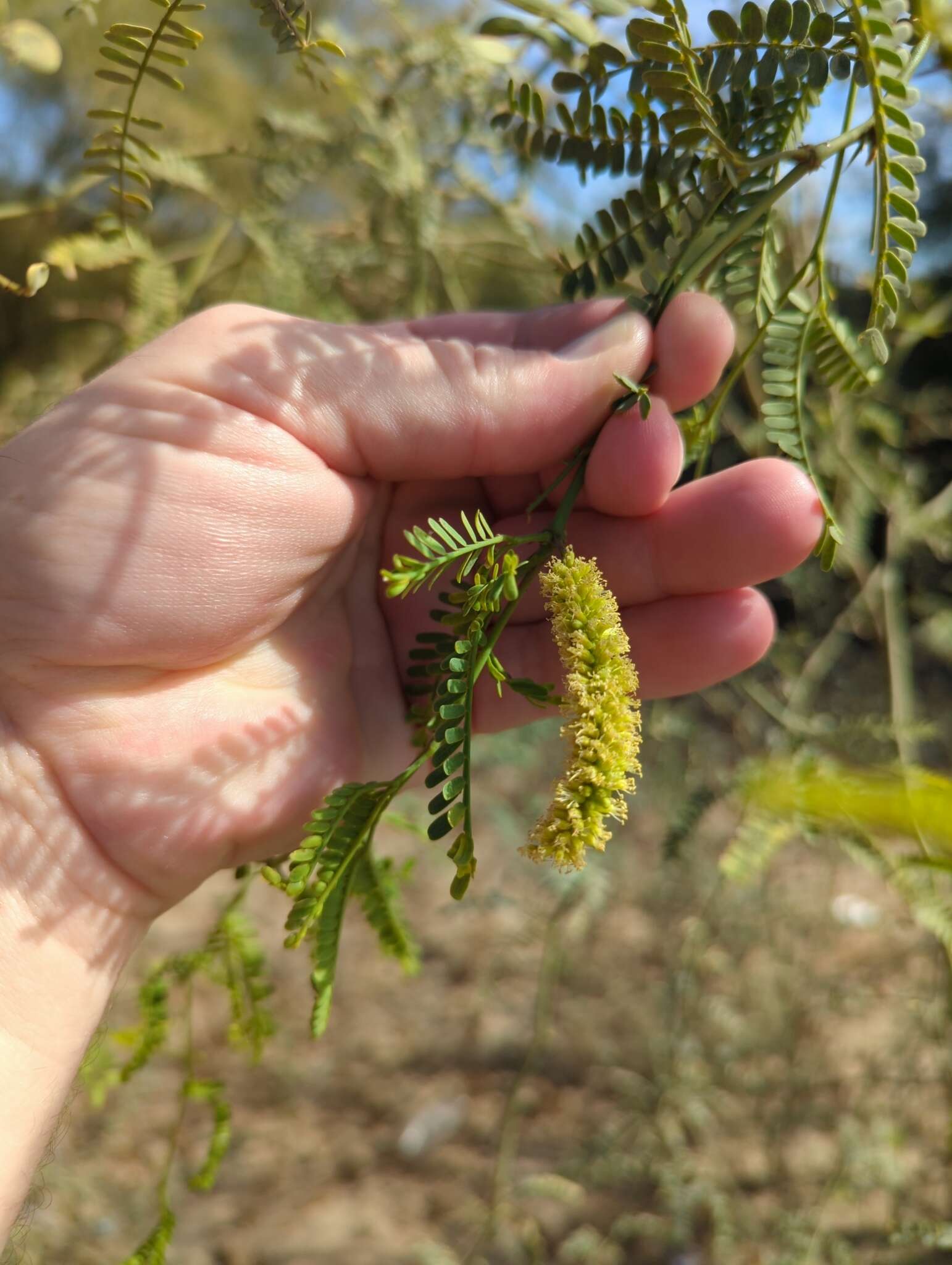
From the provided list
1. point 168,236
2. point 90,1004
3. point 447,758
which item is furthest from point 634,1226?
point 168,236

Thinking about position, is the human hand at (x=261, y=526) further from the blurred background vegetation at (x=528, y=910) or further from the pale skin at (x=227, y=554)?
the blurred background vegetation at (x=528, y=910)

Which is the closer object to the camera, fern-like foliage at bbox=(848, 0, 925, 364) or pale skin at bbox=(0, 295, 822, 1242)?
fern-like foliage at bbox=(848, 0, 925, 364)

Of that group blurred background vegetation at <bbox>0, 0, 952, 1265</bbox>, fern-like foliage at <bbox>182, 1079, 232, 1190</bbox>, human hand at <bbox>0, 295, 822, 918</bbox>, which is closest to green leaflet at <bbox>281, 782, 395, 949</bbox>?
human hand at <bbox>0, 295, 822, 918</bbox>

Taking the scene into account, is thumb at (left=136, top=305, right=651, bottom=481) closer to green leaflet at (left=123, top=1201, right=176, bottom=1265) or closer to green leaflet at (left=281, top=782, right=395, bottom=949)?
green leaflet at (left=281, top=782, right=395, bottom=949)

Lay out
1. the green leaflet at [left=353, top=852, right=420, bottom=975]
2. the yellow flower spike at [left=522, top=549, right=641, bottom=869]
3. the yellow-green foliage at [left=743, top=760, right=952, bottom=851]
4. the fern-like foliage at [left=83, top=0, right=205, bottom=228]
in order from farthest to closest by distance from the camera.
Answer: the green leaflet at [left=353, top=852, right=420, bottom=975], the fern-like foliage at [left=83, top=0, right=205, bottom=228], the yellow flower spike at [left=522, top=549, right=641, bottom=869], the yellow-green foliage at [left=743, top=760, right=952, bottom=851]

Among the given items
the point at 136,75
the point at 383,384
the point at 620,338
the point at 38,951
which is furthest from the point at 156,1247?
the point at 136,75

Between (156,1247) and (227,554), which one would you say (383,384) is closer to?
(227,554)

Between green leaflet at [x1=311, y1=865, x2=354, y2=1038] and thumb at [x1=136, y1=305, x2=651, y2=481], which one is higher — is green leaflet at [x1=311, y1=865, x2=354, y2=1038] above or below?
below

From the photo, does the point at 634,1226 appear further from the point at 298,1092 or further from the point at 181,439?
the point at 181,439
